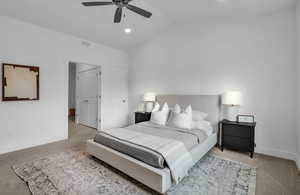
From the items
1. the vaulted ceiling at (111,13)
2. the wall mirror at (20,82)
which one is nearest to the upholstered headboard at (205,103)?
the vaulted ceiling at (111,13)

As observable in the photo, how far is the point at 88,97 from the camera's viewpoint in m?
5.51

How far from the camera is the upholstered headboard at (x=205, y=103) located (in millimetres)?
3566

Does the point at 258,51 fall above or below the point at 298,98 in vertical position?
above

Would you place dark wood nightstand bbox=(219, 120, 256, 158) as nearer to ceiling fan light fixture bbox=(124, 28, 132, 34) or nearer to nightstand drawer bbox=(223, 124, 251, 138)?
nightstand drawer bbox=(223, 124, 251, 138)

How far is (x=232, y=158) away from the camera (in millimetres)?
2928

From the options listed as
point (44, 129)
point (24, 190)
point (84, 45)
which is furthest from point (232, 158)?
point (84, 45)

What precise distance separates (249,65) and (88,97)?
5204 mm

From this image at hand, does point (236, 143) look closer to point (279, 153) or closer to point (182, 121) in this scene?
point (279, 153)

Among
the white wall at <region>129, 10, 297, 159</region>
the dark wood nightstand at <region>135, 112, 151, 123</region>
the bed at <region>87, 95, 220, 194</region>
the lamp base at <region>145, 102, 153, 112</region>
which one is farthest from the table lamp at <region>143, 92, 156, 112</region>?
the bed at <region>87, 95, 220, 194</region>

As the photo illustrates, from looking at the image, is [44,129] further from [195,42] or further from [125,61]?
Result: [195,42]

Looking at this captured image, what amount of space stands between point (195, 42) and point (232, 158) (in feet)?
9.92

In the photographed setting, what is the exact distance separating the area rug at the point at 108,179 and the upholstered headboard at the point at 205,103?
3.64 feet

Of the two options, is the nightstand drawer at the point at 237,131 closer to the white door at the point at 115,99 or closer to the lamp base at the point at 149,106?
the lamp base at the point at 149,106

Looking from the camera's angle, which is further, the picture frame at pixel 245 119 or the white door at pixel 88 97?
Answer: the white door at pixel 88 97
